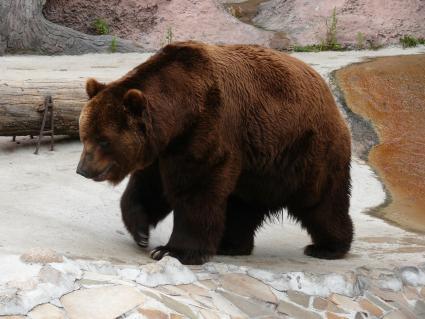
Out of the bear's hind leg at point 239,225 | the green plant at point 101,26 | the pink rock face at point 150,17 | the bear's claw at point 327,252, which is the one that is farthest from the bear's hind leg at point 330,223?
the green plant at point 101,26

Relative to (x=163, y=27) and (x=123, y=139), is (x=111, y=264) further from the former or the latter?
(x=163, y=27)

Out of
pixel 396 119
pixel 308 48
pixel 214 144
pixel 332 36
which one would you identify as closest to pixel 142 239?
pixel 214 144

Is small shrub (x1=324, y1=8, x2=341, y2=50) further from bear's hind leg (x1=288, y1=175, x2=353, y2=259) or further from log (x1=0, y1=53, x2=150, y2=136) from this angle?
bear's hind leg (x1=288, y1=175, x2=353, y2=259)

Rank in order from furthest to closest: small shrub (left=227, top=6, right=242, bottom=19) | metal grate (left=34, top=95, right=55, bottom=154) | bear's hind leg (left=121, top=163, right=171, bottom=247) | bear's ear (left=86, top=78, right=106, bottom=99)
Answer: small shrub (left=227, top=6, right=242, bottom=19), metal grate (left=34, top=95, right=55, bottom=154), bear's hind leg (left=121, top=163, right=171, bottom=247), bear's ear (left=86, top=78, right=106, bottom=99)

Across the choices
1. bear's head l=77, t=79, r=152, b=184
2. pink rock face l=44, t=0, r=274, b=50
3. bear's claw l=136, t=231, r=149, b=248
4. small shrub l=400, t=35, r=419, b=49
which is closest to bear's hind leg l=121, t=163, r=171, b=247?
bear's claw l=136, t=231, r=149, b=248

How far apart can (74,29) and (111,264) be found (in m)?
11.8

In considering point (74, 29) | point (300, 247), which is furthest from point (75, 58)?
point (300, 247)

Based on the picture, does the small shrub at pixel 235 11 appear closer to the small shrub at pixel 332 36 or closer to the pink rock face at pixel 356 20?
the pink rock face at pixel 356 20

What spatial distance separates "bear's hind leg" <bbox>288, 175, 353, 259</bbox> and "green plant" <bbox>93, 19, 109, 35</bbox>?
10.2m

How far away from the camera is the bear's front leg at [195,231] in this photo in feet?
19.2

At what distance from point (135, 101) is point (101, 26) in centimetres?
1131

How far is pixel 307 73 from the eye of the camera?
6480 millimetres

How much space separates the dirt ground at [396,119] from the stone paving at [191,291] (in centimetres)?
208

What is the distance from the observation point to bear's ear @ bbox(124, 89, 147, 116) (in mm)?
5422
